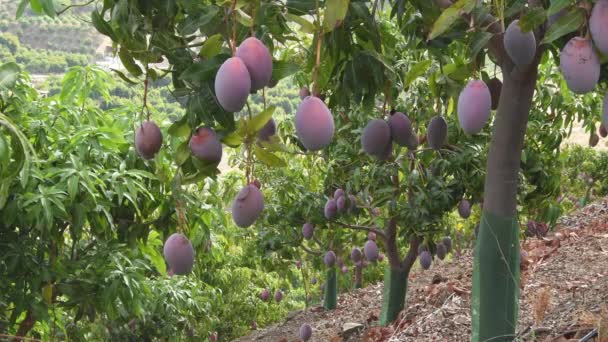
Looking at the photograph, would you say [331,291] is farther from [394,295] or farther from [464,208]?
[464,208]

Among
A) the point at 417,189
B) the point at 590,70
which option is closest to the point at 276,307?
the point at 417,189

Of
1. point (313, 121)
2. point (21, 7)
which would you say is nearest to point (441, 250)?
point (21, 7)

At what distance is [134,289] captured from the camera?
3.17 meters

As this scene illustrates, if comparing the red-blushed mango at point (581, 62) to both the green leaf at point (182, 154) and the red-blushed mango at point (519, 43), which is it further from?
the green leaf at point (182, 154)

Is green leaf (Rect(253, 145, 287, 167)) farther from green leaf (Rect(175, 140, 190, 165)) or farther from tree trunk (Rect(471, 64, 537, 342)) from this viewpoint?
tree trunk (Rect(471, 64, 537, 342))

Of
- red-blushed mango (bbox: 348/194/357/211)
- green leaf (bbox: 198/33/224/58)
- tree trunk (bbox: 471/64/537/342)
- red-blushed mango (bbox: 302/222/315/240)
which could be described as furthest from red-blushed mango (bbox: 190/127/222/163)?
red-blushed mango (bbox: 302/222/315/240)

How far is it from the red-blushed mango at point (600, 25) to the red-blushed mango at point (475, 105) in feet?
1.15

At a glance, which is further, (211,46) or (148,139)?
(148,139)

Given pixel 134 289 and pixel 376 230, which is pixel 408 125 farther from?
pixel 376 230

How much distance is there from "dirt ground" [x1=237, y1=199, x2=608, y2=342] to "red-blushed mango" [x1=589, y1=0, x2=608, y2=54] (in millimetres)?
1093

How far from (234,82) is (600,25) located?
469 millimetres

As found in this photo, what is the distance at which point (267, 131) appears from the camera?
50.8 inches

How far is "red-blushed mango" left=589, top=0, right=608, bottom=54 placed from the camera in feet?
3.24

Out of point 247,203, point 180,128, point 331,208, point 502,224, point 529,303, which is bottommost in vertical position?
point 529,303
